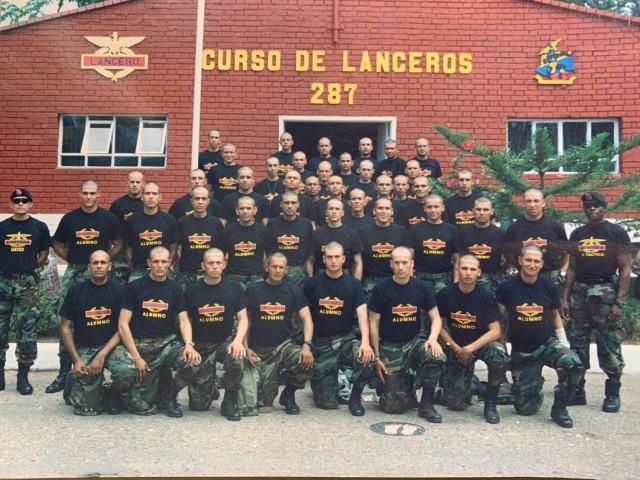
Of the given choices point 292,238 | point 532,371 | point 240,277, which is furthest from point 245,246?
point 532,371

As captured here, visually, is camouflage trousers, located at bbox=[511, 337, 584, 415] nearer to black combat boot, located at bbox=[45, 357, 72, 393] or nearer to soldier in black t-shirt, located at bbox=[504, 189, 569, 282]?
soldier in black t-shirt, located at bbox=[504, 189, 569, 282]

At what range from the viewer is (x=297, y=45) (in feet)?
36.6

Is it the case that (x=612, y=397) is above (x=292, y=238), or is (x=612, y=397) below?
below

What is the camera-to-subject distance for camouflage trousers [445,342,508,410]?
5336mm

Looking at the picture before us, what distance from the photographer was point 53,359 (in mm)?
7023

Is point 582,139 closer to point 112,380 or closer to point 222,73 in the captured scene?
point 222,73

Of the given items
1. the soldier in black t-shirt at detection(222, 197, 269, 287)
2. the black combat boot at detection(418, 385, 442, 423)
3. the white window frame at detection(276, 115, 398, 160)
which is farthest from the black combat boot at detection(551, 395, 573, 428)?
the white window frame at detection(276, 115, 398, 160)

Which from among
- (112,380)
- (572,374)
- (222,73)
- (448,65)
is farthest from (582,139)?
(112,380)

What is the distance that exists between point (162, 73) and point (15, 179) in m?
3.28

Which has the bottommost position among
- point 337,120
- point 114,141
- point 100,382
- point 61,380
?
point 61,380

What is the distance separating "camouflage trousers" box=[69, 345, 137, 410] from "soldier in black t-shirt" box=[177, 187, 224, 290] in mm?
1275

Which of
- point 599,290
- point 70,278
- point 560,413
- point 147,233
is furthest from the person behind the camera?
point 147,233

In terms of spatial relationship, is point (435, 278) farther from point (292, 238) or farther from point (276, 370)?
point (276, 370)

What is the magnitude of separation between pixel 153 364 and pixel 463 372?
2.67 m
